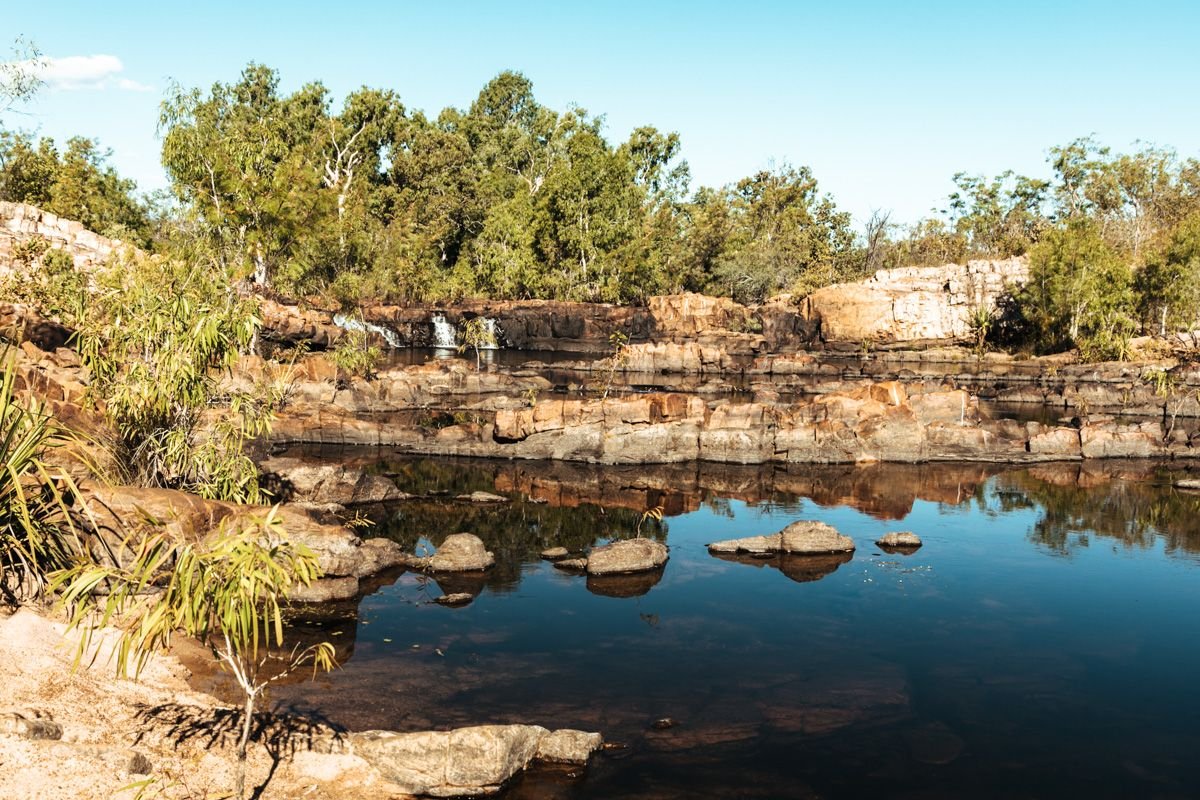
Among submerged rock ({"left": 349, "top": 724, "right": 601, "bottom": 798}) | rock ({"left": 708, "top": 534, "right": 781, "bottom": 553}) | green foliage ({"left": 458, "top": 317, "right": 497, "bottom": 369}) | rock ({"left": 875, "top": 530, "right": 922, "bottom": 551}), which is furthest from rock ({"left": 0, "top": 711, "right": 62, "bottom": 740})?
green foliage ({"left": 458, "top": 317, "right": 497, "bottom": 369})

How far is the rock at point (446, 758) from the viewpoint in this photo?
11.5m

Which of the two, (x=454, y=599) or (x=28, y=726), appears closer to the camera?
(x=28, y=726)

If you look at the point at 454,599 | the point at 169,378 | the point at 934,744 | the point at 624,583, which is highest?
the point at 169,378

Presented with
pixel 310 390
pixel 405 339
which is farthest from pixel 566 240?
pixel 310 390

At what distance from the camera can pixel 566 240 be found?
89375 millimetres

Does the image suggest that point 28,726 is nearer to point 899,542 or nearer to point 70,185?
point 899,542

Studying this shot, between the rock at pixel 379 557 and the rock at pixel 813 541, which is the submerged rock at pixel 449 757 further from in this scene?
the rock at pixel 813 541

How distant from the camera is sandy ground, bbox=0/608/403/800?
30.2 feet

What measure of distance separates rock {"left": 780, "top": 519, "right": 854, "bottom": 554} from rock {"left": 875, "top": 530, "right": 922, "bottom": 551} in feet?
4.33

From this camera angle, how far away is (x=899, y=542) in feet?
87.7

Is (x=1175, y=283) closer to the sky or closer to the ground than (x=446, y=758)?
closer to the sky

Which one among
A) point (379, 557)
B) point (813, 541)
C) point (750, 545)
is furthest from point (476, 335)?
point (379, 557)

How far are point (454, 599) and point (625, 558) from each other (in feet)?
16.4

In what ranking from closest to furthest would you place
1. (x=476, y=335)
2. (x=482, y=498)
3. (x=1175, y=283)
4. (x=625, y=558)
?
(x=625, y=558) < (x=482, y=498) < (x=1175, y=283) < (x=476, y=335)
